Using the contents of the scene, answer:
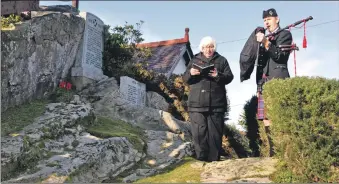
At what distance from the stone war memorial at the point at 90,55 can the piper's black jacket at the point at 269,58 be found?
18.1 feet

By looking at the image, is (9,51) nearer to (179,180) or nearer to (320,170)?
(179,180)

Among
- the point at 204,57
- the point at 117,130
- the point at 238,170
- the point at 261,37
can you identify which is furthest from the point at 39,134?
the point at 261,37

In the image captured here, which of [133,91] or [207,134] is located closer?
[207,134]

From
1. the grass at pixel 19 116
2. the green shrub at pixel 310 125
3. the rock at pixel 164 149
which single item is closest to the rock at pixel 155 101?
the rock at pixel 164 149

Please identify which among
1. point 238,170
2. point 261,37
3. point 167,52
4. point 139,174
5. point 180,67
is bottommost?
point 139,174

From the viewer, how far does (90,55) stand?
11.9 m

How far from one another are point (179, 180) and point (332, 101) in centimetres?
213

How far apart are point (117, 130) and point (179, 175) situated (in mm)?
2606

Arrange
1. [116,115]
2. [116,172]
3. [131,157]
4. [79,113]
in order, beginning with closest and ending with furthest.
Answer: [116,172]
[131,157]
[79,113]
[116,115]

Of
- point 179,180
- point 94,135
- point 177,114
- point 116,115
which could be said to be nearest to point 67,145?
point 94,135

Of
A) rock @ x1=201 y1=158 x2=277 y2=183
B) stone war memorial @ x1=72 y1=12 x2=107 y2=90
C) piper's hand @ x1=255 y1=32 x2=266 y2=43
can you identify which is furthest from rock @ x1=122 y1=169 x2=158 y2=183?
stone war memorial @ x1=72 y1=12 x2=107 y2=90

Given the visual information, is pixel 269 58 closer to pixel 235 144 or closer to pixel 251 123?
pixel 251 123

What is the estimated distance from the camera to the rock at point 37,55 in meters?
8.44

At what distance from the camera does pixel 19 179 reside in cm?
574
